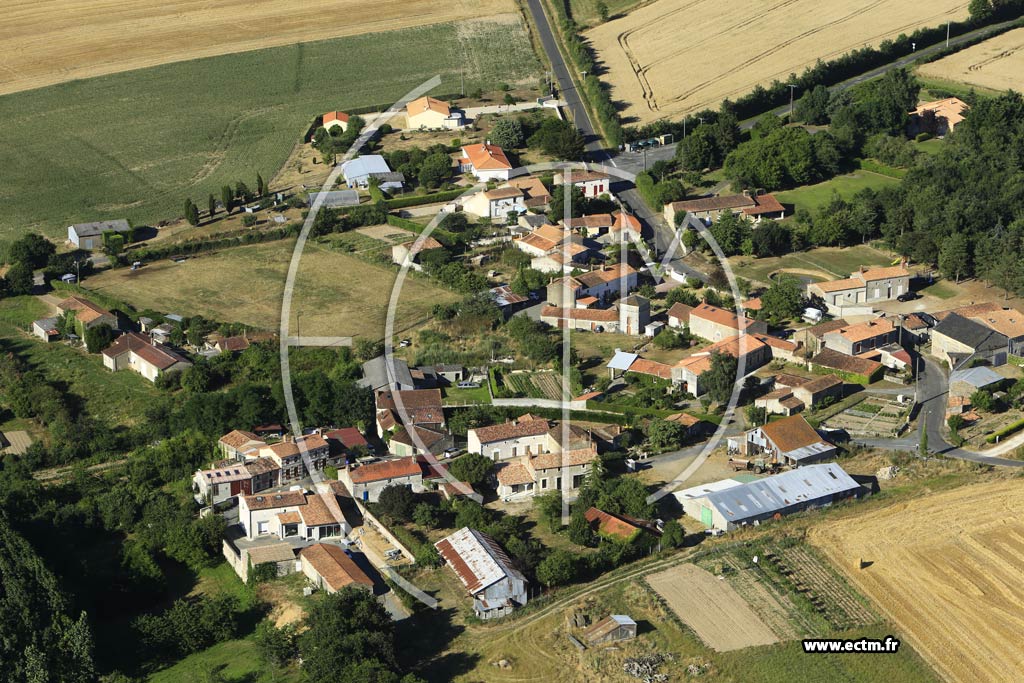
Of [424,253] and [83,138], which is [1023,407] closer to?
[424,253]

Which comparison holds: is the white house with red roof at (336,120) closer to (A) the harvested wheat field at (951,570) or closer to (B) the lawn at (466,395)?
(B) the lawn at (466,395)

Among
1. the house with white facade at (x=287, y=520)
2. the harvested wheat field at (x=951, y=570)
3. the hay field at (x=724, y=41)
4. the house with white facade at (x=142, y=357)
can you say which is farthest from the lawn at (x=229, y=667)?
the hay field at (x=724, y=41)

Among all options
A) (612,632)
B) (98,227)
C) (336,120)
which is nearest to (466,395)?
(612,632)

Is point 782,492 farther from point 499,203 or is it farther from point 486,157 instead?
point 486,157

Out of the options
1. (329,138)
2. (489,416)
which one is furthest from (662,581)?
(329,138)

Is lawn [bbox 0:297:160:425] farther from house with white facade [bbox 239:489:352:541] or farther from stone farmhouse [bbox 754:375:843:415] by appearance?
stone farmhouse [bbox 754:375:843:415]

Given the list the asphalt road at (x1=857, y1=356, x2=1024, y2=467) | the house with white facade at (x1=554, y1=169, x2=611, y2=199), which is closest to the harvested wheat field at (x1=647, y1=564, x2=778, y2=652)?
the asphalt road at (x1=857, y1=356, x2=1024, y2=467)
